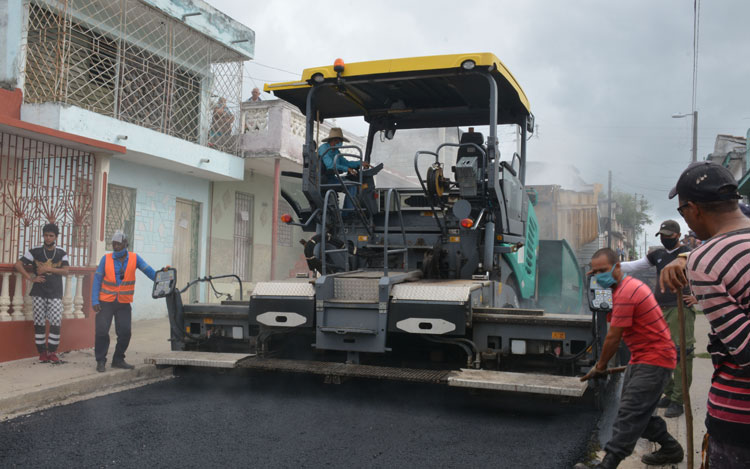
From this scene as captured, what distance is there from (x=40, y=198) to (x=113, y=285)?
1859 millimetres

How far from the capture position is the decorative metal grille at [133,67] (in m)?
9.42

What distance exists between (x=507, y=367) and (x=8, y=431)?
12.1ft

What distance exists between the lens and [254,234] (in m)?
14.7

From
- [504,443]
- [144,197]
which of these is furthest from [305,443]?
[144,197]

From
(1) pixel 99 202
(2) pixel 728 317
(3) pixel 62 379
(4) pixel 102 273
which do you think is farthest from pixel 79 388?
(2) pixel 728 317

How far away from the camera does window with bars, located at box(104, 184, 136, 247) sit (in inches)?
417

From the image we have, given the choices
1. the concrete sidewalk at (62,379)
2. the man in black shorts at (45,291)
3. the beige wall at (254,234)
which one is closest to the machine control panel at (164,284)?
the concrete sidewalk at (62,379)

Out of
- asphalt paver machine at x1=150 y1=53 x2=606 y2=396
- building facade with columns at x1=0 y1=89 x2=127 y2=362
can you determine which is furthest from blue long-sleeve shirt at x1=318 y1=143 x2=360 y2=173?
building facade with columns at x1=0 y1=89 x2=127 y2=362

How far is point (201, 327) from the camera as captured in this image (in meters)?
5.91

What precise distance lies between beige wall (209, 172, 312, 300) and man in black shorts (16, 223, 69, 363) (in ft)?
19.9

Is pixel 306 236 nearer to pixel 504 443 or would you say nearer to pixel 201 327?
pixel 201 327

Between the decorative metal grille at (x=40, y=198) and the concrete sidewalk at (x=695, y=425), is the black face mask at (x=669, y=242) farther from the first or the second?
the decorative metal grille at (x=40, y=198)

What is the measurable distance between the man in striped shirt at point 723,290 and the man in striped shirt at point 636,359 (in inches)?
53.5

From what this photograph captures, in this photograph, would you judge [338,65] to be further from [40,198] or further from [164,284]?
[40,198]
